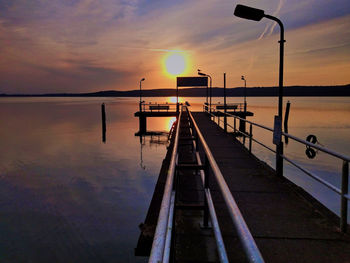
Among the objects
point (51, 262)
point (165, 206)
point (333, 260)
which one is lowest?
point (51, 262)

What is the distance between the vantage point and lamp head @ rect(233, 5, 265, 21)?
632 cm

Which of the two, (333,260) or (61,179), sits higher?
(333,260)

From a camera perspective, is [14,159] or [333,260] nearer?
[333,260]

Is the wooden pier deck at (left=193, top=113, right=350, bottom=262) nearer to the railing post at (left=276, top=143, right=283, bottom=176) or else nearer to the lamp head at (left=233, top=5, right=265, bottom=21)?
the railing post at (left=276, top=143, right=283, bottom=176)

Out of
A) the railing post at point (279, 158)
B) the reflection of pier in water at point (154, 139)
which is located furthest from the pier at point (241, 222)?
the reflection of pier in water at point (154, 139)

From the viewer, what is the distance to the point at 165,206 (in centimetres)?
151

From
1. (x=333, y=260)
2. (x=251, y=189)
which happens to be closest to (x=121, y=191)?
(x=251, y=189)

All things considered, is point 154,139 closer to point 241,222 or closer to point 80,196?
point 80,196

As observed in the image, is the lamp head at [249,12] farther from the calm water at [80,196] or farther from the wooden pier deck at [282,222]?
the calm water at [80,196]

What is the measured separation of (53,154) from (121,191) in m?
14.7

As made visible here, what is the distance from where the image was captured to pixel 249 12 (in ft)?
21.0

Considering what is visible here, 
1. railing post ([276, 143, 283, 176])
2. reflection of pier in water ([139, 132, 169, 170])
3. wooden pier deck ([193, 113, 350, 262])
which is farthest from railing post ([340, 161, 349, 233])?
reflection of pier in water ([139, 132, 169, 170])

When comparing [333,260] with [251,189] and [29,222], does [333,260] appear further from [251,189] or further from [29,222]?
[29,222]

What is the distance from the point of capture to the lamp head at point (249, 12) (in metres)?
6.32
